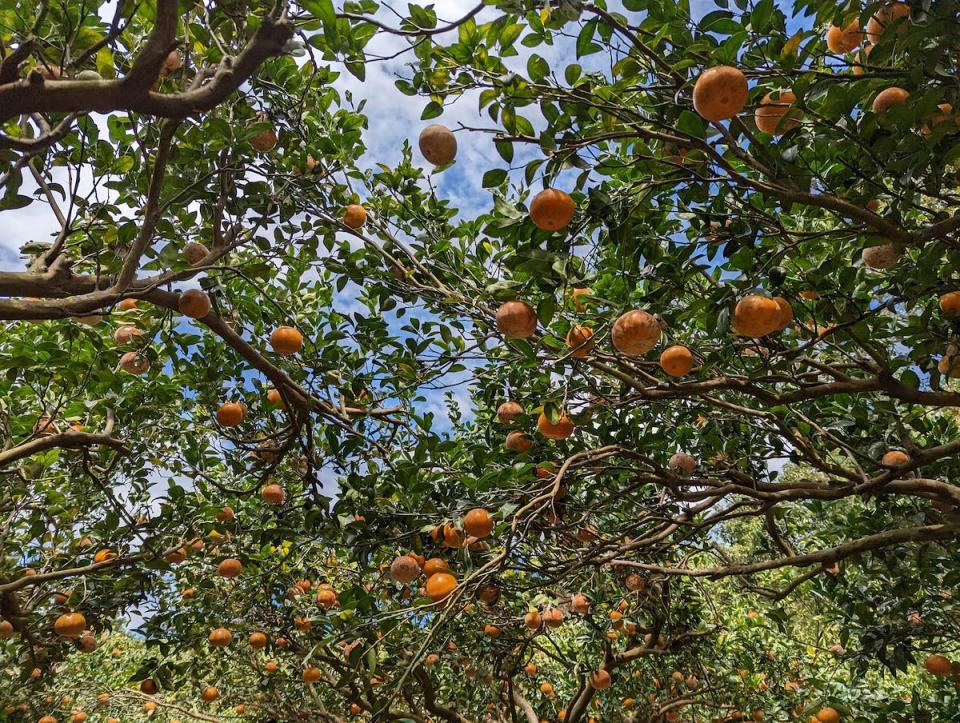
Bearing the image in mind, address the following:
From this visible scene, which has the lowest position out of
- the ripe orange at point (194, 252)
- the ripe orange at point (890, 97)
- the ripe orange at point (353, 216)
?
the ripe orange at point (890, 97)

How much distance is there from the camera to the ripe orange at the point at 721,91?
176 centimetres

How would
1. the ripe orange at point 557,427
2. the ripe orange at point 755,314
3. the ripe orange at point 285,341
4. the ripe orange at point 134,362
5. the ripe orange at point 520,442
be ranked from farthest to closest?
the ripe orange at point 520,442 → the ripe orange at point 285,341 → the ripe orange at point 134,362 → the ripe orange at point 557,427 → the ripe orange at point 755,314

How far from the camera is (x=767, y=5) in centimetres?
191

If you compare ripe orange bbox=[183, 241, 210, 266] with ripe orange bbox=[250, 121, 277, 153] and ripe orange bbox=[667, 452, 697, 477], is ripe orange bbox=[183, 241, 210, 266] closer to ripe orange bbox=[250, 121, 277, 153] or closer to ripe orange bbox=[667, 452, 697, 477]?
ripe orange bbox=[250, 121, 277, 153]

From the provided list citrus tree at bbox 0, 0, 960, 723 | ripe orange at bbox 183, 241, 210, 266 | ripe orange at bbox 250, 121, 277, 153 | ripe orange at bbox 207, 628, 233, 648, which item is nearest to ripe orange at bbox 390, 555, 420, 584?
citrus tree at bbox 0, 0, 960, 723

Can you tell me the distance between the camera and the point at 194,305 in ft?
8.50

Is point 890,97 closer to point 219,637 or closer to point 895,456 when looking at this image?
point 895,456

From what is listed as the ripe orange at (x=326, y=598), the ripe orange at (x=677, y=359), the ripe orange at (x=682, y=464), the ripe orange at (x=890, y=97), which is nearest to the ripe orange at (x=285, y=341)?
the ripe orange at (x=677, y=359)

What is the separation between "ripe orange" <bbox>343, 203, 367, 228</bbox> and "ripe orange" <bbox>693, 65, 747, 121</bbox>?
2193mm

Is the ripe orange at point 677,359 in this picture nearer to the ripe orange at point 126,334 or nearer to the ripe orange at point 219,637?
the ripe orange at point 126,334

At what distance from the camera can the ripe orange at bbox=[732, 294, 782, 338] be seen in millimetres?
2029

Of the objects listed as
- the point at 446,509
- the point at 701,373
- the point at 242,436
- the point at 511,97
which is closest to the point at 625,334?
the point at 701,373

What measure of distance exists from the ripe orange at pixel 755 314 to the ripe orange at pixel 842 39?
1.35 meters

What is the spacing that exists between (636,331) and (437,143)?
1142 mm
